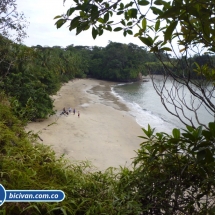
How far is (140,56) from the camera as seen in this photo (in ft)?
153

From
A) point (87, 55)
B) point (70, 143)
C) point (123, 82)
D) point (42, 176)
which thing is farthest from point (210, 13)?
point (87, 55)

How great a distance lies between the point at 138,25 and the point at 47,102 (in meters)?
11.7

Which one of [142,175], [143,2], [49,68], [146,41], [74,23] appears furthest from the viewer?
[49,68]

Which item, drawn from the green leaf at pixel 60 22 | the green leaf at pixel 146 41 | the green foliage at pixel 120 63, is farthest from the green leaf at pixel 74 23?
the green foliage at pixel 120 63

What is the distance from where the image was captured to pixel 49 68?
2369cm

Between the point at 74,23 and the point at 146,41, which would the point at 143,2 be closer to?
the point at 146,41

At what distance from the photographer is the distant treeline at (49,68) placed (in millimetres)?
9031

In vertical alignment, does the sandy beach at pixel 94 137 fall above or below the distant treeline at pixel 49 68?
below

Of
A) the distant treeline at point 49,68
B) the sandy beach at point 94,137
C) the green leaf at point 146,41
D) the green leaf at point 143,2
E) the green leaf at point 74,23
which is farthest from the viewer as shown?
the distant treeline at point 49,68

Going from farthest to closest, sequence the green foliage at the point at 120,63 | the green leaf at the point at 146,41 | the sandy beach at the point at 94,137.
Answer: the green foliage at the point at 120,63 → the sandy beach at the point at 94,137 → the green leaf at the point at 146,41

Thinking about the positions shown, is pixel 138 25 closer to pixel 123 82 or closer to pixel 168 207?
pixel 168 207

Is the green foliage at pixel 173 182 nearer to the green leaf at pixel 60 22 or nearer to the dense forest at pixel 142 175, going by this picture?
the dense forest at pixel 142 175

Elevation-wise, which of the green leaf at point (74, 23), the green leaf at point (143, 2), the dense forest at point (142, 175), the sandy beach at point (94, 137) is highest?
the green leaf at point (143, 2)

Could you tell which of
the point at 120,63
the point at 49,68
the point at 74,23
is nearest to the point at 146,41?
the point at 74,23
